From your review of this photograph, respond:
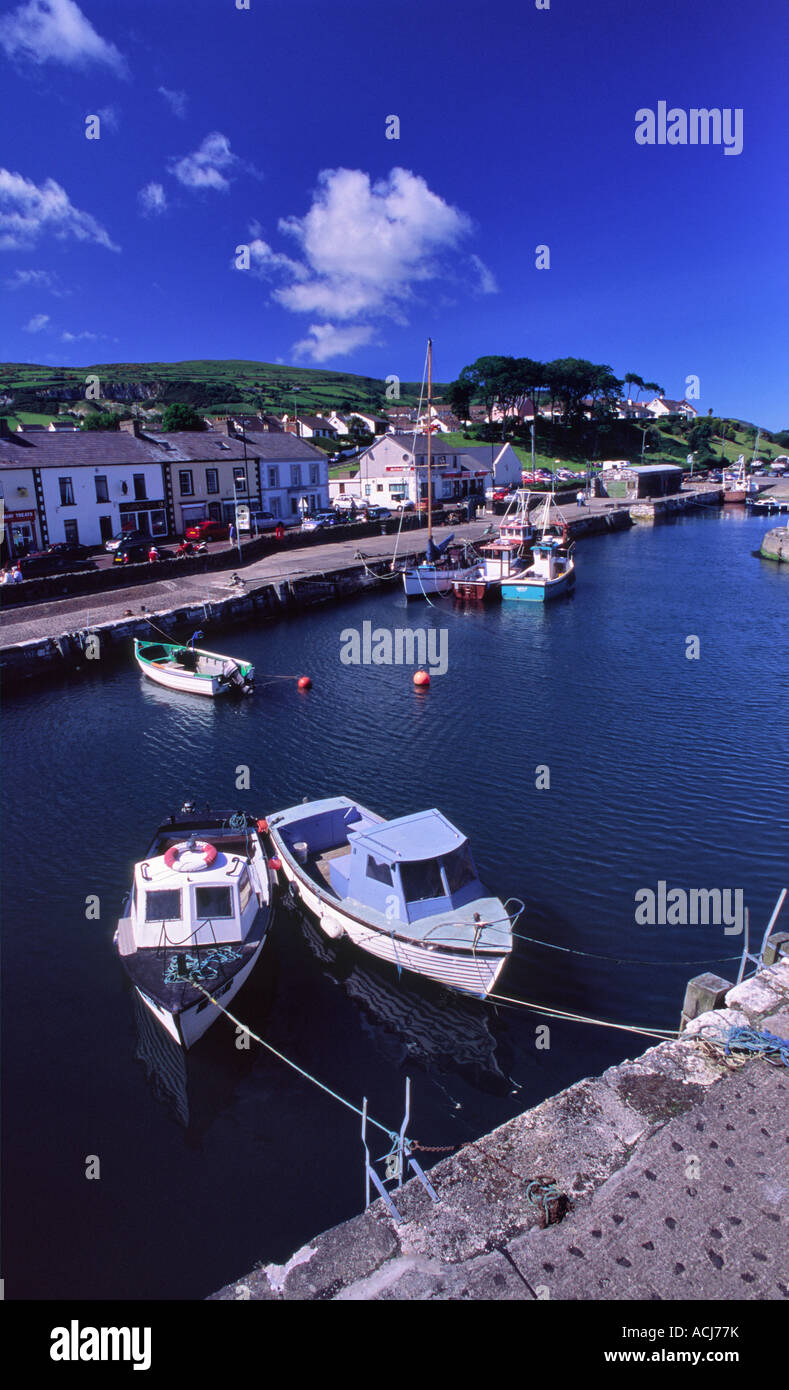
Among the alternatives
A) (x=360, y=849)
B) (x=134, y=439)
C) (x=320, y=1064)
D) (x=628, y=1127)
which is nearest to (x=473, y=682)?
(x=360, y=849)

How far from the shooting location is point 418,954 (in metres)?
14.9

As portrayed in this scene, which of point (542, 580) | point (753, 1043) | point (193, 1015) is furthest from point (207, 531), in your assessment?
point (753, 1043)

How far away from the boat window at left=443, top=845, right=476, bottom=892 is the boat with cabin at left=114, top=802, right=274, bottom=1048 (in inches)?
152

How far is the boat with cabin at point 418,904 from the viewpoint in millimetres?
14594

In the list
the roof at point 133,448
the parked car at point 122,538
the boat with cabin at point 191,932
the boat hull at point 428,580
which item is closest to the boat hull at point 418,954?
the boat with cabin at point 191,932

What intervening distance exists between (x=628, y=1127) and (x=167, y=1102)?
7.61 meters

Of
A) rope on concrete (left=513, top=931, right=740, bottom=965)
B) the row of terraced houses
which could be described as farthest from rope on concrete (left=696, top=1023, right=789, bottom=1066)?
the row of terraced houses

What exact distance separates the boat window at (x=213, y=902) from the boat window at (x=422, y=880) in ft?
11.2

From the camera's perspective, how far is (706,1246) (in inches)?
315

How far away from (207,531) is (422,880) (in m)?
53.0

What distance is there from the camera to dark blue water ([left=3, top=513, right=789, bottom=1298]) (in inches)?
450

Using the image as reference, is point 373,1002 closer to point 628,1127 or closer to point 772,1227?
point 628,1127

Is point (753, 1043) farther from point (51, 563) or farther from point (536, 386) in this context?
point (536, 386)

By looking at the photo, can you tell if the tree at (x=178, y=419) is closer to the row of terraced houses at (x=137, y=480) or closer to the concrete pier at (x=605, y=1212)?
the row of terraced houses at (x=137, y=480)
